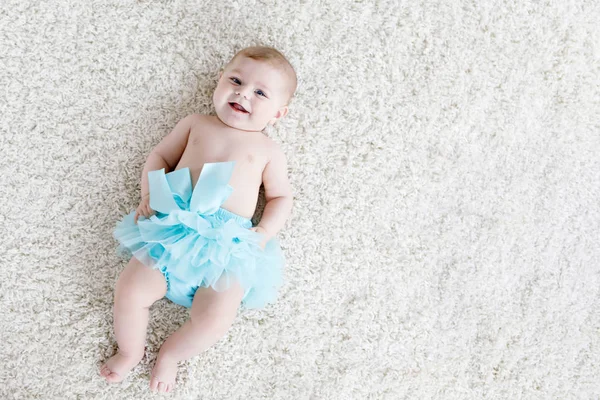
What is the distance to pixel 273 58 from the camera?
122cm

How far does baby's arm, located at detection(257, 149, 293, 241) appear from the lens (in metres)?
1.24

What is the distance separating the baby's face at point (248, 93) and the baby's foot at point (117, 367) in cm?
63

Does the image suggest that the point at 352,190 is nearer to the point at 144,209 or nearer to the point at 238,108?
the point at 238,108

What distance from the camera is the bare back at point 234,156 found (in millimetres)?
1214

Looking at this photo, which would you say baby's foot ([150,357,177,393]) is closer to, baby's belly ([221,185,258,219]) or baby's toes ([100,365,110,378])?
baby's toes ([100,365,110,378])

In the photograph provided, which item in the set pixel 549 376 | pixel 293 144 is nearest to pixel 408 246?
pixel 293 144

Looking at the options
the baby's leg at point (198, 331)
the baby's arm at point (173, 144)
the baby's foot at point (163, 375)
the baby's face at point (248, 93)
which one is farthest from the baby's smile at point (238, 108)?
the baby's foot at point (163, 375)

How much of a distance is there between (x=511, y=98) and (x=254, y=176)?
0.73 meters

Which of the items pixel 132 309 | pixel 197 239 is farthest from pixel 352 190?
pixel 132 309

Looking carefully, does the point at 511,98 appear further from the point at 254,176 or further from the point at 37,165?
the point at 37,165

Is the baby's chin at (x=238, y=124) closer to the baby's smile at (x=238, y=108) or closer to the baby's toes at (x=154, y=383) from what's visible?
the baby's smile at (x=238, y=108)

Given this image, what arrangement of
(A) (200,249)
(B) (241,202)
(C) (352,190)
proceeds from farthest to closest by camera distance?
(C) (352,190) → (B) (241,202) → (A) (200,249)

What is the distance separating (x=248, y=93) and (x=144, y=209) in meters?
0.37

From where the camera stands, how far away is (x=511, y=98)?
1362 millimetres
